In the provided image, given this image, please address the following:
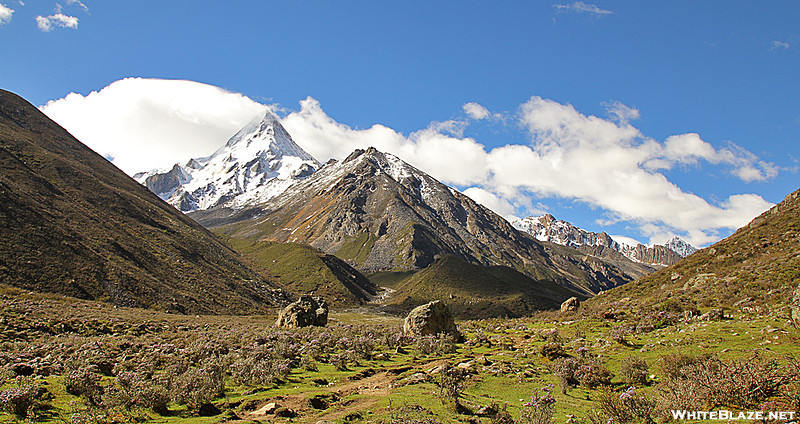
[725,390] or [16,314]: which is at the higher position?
[725,390]

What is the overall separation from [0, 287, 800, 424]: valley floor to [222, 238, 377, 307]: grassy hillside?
108 metres

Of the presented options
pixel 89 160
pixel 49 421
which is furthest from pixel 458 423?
pixel 89 160

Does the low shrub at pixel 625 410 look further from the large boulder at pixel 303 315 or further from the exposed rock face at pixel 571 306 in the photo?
the exposed rock face at pixel 571 306

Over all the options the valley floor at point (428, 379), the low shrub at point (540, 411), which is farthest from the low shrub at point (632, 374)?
the low shrub at point (540, 411)

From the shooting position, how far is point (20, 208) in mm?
59094

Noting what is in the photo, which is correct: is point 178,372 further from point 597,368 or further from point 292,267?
point 292,267

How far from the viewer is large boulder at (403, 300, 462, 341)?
31859 millimetres

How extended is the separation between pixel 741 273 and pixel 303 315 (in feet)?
128

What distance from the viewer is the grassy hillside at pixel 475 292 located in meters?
115

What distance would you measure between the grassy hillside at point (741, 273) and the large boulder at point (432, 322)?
15.5 metres

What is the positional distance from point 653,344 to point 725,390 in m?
10.1

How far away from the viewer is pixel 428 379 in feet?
50.9

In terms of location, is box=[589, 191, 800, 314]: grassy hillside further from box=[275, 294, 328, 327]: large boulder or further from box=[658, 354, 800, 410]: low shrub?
box=[275, 294, 328, 327]: large boulder

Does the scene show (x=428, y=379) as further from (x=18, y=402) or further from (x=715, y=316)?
(x=715, y=316)
